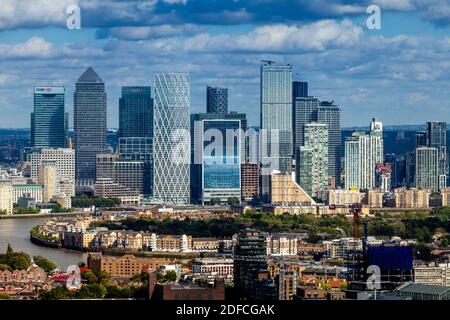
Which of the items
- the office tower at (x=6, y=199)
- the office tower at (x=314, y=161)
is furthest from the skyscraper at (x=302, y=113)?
the office tower at (x=6, y=199)

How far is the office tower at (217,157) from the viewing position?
2573cm

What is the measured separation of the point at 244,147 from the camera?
27109mm

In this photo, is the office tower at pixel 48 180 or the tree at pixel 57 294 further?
the office tower at pixel 48 180

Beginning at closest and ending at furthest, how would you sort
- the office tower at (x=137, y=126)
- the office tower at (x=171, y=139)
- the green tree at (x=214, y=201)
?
1. the green tree at (x=214, y=201)
2. the office tower at (x=171, y=139)
3. the office tower at (x=137, y=126)

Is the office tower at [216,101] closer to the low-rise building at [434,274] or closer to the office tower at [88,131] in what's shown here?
the office tower at [88,131]

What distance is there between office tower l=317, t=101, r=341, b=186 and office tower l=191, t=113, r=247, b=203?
2.08m

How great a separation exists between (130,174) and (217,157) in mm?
2527

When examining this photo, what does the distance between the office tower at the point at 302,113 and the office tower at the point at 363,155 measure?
1001 millimetres

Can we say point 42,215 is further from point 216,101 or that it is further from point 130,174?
point 216,101

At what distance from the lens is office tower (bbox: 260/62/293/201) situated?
2555 centimetres

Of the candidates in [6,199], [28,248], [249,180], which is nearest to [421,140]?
[249,180]

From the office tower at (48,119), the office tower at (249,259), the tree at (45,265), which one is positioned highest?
the office tower at (48,119)
